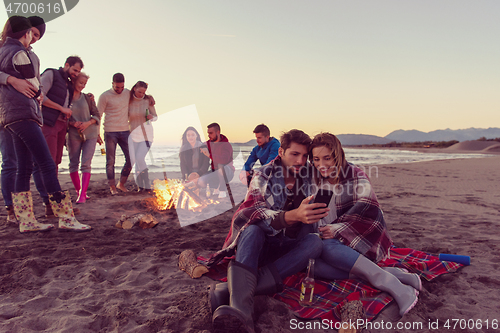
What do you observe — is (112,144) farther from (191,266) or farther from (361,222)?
(361,222)

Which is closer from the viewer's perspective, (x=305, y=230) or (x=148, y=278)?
(x=148, y=278)

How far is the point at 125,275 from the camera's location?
9.27 ft

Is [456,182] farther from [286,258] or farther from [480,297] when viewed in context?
[286,258]

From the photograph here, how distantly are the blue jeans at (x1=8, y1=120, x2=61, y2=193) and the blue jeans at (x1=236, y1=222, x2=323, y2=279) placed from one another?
9.26 ft

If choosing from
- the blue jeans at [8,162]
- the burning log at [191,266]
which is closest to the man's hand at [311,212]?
the burning log at [191,266]

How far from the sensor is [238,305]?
1.95 m

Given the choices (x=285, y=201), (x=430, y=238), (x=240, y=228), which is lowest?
(x=430, y=238)

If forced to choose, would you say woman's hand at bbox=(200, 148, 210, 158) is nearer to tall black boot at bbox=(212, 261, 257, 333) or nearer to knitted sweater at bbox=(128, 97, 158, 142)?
knitted sweater at bbox=(128, 97, 158, 142)

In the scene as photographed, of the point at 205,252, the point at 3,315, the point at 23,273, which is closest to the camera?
the point at 3,315

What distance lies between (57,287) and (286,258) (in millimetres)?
2027

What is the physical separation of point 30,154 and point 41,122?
0.47 metres

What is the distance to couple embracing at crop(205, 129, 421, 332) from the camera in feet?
7.50

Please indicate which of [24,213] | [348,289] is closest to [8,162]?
[24,213]

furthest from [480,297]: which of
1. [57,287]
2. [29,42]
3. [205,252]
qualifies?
[29,42]
